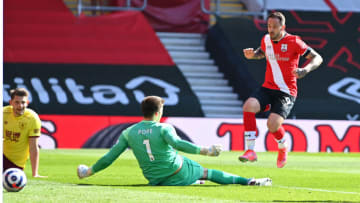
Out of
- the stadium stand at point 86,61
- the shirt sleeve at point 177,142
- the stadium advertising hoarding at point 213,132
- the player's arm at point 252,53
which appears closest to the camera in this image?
the shirt sleeve at point 177,142

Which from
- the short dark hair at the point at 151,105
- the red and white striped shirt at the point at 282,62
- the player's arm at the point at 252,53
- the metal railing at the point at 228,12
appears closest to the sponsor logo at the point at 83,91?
→ the metal railing at the point at 228,12

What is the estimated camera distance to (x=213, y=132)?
2127 cm

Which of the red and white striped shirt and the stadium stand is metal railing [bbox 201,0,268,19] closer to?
the stadium stand

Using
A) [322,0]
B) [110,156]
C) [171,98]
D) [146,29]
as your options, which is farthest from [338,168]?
[322,0]

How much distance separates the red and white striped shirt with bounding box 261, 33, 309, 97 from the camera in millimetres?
11359

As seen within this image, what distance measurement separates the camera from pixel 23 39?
25.1 m

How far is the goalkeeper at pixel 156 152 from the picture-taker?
8898 millimetres

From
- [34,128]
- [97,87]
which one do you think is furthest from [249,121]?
[97,87]

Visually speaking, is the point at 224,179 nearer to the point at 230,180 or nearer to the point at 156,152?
the point at 230,180

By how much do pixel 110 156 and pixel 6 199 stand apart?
5.06 ft

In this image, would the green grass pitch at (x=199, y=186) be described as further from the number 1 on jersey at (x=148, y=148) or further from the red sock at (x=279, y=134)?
the red sock at (x=279, y=134)

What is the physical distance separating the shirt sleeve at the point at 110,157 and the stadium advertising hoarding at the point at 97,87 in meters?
13.9

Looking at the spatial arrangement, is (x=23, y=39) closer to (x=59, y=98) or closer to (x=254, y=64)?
(x=59, y=98)

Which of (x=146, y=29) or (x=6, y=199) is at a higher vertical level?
(x=6, y=199)
